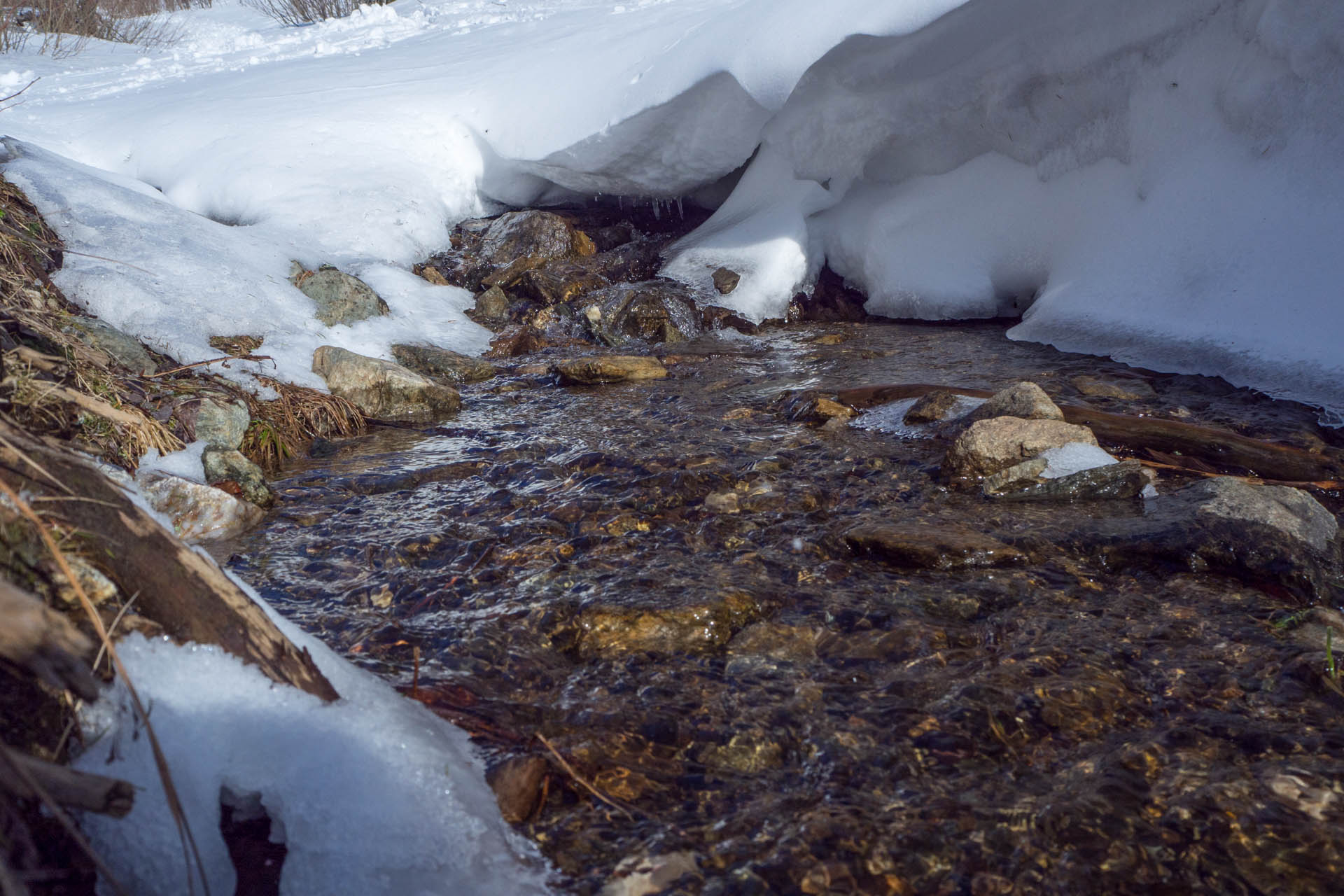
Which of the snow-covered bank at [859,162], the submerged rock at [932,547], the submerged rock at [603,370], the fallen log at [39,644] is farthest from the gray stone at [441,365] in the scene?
the fallen log at [39,644]

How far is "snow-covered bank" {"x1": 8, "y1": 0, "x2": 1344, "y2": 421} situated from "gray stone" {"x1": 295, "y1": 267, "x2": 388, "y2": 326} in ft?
0.43

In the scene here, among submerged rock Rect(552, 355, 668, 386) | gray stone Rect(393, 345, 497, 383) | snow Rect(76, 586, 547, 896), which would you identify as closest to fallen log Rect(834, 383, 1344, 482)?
submerged rock Rect(552, 355, 668, 386)

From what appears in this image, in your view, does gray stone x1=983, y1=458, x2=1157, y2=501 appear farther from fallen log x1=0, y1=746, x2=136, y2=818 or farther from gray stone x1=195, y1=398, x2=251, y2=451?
gray stone x1=195, y1=398, x2=251, y2=451

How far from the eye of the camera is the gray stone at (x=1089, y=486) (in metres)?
3.10

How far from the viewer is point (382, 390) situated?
4.55 metres

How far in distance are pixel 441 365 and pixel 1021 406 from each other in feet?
11.6

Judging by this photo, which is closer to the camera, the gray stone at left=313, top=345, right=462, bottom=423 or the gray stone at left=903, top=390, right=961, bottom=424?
the gray stone at left=903, top=390, right=961, bottom=424

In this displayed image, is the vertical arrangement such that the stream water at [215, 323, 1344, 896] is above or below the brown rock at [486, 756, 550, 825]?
below

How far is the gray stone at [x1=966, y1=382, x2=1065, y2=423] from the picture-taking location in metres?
3.58

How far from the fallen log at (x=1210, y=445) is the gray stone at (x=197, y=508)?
3571 millimetres

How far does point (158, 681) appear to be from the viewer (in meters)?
1.43

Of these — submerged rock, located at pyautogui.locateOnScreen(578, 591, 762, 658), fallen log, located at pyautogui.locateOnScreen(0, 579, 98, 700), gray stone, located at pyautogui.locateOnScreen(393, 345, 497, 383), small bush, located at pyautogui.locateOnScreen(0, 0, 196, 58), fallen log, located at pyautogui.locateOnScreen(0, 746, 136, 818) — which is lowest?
submerged rock, located at pyautogui.locateOnScreen(578, 591, 762, 658)

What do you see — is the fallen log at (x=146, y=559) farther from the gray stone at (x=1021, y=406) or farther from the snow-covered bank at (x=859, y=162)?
the snow-covered bank at (x=859, y=162)

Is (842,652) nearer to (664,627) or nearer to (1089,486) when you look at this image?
(664,627)
